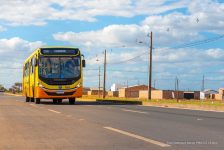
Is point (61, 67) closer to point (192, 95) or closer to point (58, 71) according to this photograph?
point (58, 71)

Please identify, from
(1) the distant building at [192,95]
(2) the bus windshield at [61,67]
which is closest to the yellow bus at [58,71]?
(2) the bus windshield at [61,67]

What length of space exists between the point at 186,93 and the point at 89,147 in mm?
114350

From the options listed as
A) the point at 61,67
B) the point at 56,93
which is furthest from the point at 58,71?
the point at 56,93

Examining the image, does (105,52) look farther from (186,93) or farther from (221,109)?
(186,93)

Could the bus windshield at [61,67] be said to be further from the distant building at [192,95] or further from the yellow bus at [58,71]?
the distant building at [192,95]

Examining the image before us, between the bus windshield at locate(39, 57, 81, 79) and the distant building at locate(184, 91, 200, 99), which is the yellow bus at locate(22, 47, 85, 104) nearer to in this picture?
the bus windshield at locate(39, 57, 81, 79)

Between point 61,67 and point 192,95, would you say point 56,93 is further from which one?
point 192,95

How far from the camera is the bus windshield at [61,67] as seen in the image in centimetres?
3259

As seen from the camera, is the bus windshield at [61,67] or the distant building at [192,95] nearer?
the bus windshield at [61,67]

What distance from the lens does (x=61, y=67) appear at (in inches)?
1284

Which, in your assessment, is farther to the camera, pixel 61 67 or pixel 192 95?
pixel 192 95

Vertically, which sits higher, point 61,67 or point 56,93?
point 61,67

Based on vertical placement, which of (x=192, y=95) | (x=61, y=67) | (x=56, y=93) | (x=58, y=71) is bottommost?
(x=192, y=95)

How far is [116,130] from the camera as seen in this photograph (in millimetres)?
12906
